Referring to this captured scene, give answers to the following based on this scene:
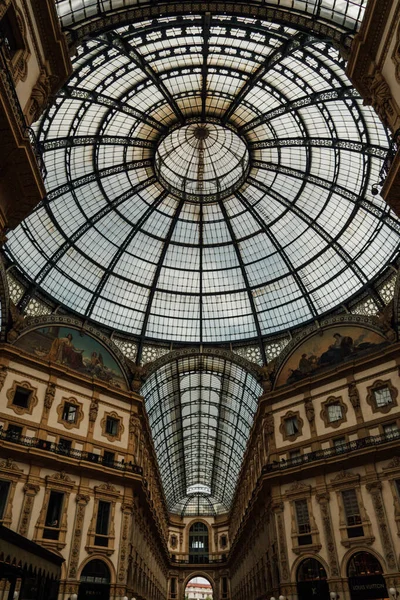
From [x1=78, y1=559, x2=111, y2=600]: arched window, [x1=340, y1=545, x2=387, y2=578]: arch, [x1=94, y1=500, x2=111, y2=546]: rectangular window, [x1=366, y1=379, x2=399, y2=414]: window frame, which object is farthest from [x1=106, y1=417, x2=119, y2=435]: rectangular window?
[x1=366, y1=379, x2=399, y2=414]: window frame

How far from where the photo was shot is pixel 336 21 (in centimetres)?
1961

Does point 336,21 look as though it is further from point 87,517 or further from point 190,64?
point 87,517

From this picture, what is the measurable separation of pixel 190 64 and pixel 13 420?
28.8 m

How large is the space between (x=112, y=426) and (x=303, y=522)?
1675cm

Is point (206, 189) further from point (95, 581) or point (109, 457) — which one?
point (95, 581)

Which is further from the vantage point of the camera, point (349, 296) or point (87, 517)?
point (349, 296)

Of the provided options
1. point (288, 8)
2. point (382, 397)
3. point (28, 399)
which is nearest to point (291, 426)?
point (382, 397)

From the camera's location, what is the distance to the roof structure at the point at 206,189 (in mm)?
29250

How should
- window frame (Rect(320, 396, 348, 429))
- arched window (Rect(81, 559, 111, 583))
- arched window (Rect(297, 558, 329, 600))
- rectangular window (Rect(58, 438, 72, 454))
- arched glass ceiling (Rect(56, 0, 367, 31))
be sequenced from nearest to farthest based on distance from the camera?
arched glass ceiling (Rect(56, 0, 367, 31)), arched window (Rect(297, 558, 329, 600)), arched window (Rect(81, 559, 111, 583)), rectangular window (Rect(58, 438, 72, 454)), window frame (Rect(320, 396, 348, 429))

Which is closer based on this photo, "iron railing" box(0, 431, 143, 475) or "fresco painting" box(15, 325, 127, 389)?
"iron railing" box(0, 431, 143, 475)

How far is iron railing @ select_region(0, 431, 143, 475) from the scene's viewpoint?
29.2 metres

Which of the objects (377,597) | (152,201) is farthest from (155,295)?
(377,597)

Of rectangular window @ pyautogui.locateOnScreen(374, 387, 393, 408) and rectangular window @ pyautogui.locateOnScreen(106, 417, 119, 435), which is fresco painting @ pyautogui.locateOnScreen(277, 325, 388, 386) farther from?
rectangular window @ pyautogui.locateOnScreen(106, 417, 119, 435)

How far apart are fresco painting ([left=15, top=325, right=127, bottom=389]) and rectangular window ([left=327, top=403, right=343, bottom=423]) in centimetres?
1819
